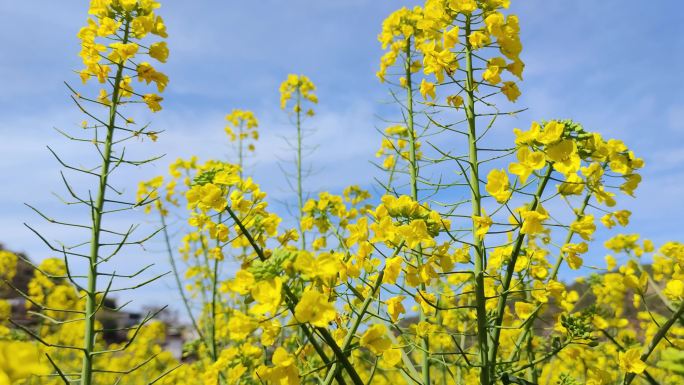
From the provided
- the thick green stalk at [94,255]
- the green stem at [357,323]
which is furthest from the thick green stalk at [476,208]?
the thick green stalk at [94,255]

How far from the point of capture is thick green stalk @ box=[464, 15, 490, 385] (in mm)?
1777

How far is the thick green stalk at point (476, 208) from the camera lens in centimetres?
178

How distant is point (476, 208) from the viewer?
1.88 m

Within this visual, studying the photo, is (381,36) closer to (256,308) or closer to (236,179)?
(236,179)

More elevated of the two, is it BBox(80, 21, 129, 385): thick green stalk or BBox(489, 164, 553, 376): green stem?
BBox(80, 21, 129, 385): thick green stalk

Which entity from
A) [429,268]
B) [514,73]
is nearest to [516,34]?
[514,73]

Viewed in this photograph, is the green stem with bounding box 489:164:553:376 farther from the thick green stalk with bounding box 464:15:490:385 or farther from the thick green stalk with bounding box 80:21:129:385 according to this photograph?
the thick green stalk with bounding box 80:21:129:385

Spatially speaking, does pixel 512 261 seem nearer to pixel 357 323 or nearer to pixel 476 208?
pixel 476 208

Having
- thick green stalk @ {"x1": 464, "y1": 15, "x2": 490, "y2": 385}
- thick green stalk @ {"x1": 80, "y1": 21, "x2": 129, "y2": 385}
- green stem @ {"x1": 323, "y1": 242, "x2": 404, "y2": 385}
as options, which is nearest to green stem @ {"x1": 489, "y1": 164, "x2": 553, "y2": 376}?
thick green stalk @ {"x1": 464, "y1": 15, "x2": 490, "y2": 385}

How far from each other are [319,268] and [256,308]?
198mm

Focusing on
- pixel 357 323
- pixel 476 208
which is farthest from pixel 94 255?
pixel 476 208

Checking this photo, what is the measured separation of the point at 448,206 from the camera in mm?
2059

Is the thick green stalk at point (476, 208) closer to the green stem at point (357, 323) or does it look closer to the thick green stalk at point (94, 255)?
the green stem at point (357, 323)

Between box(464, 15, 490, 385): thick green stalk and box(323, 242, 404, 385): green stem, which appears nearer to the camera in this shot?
box(323, 242, 404, 385): green stem
